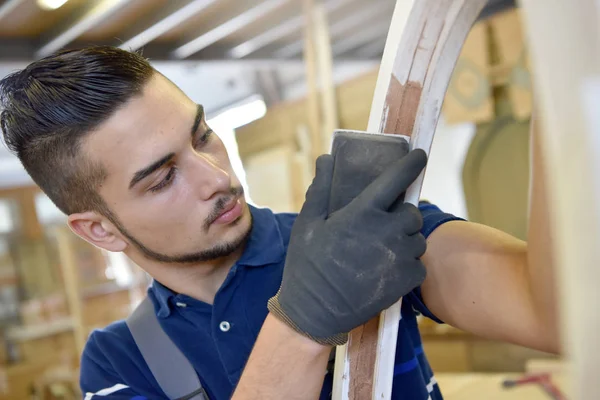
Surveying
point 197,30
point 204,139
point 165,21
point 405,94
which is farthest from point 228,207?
point 197,30

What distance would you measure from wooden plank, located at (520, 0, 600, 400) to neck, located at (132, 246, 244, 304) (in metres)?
0.67

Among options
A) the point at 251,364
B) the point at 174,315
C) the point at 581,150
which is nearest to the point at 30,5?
the point at 174,315

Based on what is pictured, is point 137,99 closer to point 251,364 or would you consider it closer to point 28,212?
point 251,364

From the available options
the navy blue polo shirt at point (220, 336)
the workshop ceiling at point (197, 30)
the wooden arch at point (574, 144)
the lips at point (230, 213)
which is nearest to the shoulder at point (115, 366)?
the navy blue polo shirt at point (220, 336)

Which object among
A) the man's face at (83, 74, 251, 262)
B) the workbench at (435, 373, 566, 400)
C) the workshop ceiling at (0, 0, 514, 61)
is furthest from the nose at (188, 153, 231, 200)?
the workshop ceiling at (0, 0, 514, 61)

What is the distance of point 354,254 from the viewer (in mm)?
548

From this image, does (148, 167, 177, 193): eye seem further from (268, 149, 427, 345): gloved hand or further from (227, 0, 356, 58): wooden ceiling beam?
(227, 0, 356, 58): wooden ceiling beam

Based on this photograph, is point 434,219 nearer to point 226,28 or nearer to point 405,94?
point 405,94

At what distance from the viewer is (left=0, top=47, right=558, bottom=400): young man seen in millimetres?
553

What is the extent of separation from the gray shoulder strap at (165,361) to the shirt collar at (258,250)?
0.10ft

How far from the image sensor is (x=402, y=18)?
513 millimetres

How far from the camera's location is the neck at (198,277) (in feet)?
2.94

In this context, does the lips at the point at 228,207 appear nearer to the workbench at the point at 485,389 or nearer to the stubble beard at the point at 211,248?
the stubble beard at the point at 211,248

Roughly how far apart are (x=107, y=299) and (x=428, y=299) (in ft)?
10.9
